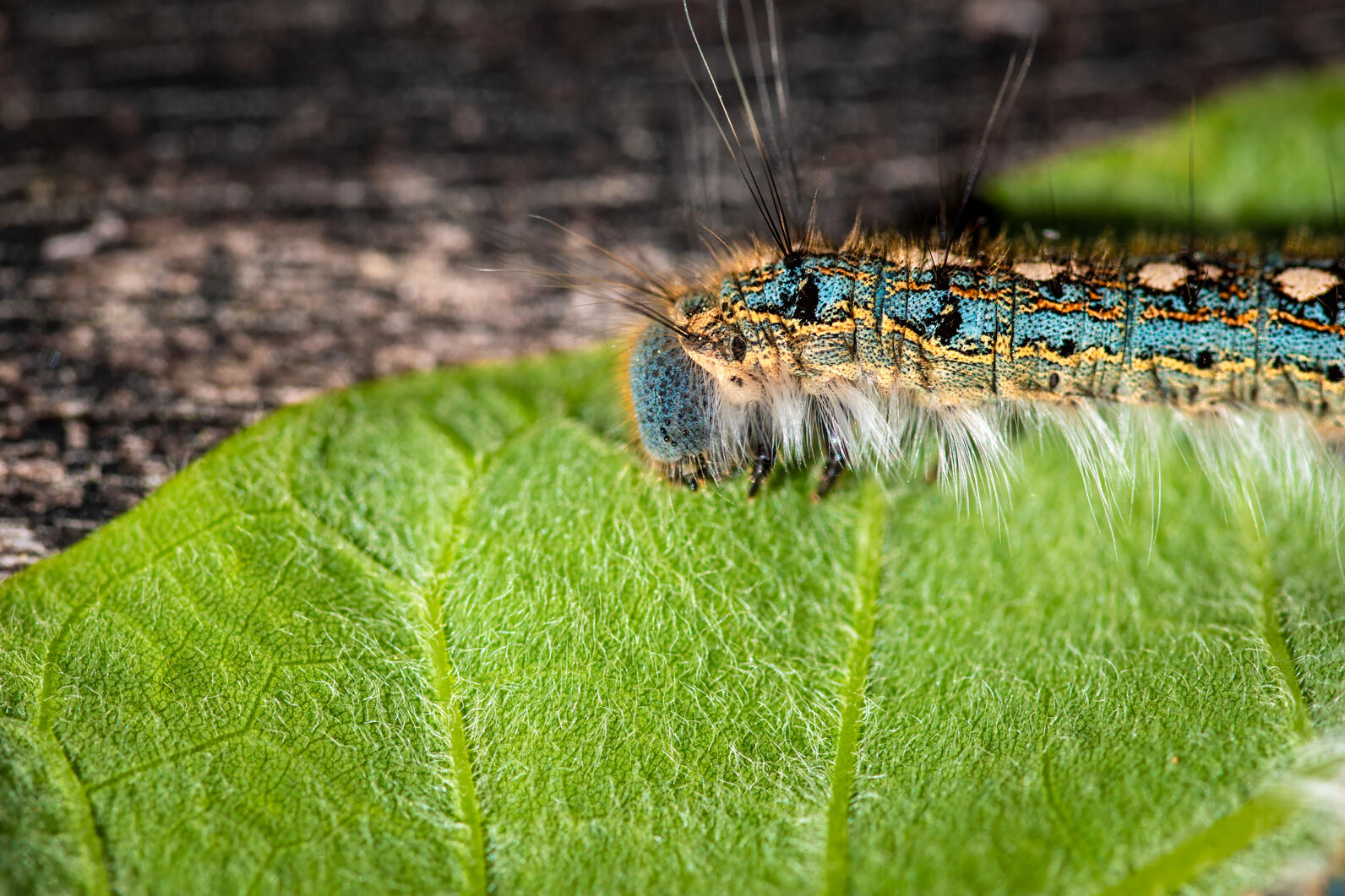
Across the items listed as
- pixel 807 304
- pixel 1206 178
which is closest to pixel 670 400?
pixel 807 304

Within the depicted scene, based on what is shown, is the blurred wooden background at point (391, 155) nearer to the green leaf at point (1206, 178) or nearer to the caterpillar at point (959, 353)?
the green leaf at point (1206, 178)

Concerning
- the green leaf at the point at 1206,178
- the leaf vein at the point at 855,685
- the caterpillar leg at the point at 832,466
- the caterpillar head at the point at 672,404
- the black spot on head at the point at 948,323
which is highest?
the green leaf at the point at 1206,178

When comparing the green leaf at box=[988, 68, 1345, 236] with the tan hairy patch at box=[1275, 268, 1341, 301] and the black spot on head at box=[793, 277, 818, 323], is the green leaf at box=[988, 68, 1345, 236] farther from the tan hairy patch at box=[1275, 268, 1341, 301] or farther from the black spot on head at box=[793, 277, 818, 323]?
the black spot on head at box=[793, 277, 818, 323]

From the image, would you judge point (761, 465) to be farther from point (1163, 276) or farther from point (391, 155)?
point (391, 155)

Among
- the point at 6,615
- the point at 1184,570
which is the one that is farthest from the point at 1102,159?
the point at 6,615

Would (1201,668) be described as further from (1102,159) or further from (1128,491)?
(1102,159)

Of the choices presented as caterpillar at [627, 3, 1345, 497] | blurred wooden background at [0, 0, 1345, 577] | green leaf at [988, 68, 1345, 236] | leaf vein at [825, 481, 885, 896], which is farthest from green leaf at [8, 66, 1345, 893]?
green leaf at [988, 68, 1345, 236]

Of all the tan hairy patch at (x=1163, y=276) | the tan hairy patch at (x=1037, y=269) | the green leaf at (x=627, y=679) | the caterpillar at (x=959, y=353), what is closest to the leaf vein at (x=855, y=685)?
the green leaf at (x=627, y=679)
